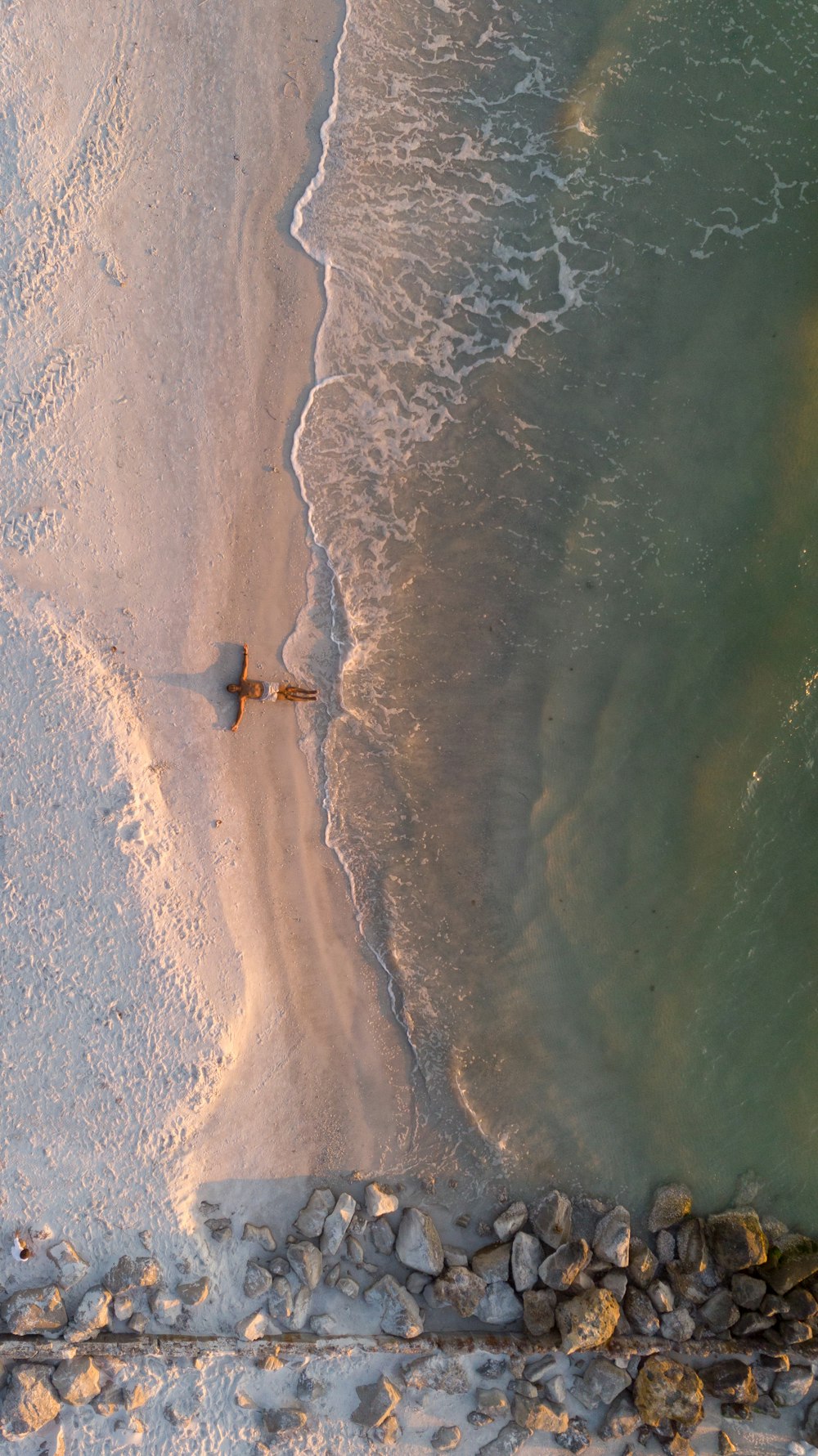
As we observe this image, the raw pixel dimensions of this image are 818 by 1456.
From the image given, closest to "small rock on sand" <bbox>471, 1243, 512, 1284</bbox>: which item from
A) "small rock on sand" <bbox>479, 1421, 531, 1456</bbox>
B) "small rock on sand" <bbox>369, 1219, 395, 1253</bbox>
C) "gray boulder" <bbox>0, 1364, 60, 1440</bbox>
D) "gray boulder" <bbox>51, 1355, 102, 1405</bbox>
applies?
"small rock on sand" <bbox>369, 1219, 395, 1253</bbox>

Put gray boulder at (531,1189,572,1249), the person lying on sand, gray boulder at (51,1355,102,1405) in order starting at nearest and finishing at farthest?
1. gray boulder at (51,1355,102,1405)
2. the person lying on sand
3. gray boulder at (531,1189,572,1249)

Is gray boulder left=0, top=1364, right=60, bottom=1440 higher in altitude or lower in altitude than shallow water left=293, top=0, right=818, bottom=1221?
lower

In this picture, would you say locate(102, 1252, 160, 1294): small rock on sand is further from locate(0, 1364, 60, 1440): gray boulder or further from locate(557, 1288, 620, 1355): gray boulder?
locate(557, 1288, 620, 1355): gray boulder

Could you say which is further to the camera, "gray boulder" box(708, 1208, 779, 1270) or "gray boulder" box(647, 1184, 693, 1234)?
"gray boulder" box(647, 1184, 693, 1234)

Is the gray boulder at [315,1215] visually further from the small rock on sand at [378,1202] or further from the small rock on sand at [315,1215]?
the small rock on sand at [378,1202]

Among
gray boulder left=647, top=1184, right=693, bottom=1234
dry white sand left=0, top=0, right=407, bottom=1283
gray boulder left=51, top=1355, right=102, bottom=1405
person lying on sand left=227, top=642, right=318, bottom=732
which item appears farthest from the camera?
gray boulder left=647, top=1184, right=693, bottom=1234

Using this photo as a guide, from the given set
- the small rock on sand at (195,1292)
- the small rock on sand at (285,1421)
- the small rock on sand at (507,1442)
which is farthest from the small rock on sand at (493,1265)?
the small rock on sand at (195,1292)

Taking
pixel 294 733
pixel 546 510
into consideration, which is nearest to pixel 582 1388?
pixel 294 733

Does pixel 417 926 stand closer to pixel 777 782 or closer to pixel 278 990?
pixel 278 990
